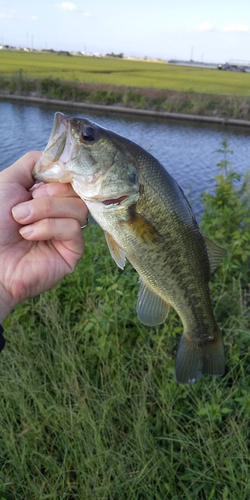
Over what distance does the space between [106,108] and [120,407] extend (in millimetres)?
24415

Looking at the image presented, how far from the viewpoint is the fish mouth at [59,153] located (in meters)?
1.59

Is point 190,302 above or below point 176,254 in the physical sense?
below

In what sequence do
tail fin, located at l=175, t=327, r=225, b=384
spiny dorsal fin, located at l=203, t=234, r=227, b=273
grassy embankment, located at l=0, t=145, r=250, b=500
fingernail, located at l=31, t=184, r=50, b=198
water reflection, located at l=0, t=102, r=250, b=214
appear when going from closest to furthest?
fingernail, located at l=31, t=184, r=50, b=198 → spiny dorsal fin, located at l=203, t=234, r=227, b=273 → tail fin, located at l=175, t=327, r=225, b=384 → grassy embankment, located at l=0, t=145, r=250, b=500 → water reflection, located at l=0, t=102, r=250, b=214

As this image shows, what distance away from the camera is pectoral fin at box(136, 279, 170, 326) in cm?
191

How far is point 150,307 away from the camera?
193 centimetres

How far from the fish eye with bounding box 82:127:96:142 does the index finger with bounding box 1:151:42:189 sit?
330mm

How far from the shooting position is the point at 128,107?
25.7m

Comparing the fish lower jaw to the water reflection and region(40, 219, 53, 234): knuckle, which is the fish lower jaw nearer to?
region(40, 219, 53, 234): knuckle

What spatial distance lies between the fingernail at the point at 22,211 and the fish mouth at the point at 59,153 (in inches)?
6.2

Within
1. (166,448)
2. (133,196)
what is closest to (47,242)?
(133,196)

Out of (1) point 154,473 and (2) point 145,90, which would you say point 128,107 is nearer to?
(2) point 145,90

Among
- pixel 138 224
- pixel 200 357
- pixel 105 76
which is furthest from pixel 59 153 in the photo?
pixel 105 76

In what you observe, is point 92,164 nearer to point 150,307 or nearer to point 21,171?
point 21,171

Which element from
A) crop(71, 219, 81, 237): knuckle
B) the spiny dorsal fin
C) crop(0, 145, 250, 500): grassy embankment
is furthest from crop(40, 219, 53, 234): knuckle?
crop(0, 145, 250, 500): grassy embankment
